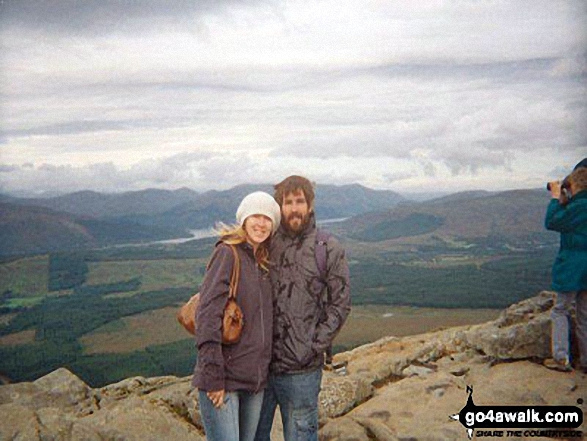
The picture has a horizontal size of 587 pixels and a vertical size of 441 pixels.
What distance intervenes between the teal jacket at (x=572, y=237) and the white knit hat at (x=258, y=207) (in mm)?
3798

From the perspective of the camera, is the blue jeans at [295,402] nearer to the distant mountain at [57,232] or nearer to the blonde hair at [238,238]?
the blonde hair at [238,238]

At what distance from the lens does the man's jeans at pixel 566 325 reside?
18.5ft

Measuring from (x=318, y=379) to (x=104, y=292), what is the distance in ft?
185

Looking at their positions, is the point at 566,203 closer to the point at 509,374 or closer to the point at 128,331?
the point at 509,374

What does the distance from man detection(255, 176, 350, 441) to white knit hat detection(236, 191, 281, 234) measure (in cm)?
21

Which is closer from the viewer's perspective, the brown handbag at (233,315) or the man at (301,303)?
the brown handbag at (233,315)

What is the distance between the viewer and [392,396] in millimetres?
6316

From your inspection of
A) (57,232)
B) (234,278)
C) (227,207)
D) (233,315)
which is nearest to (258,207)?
(234,278)

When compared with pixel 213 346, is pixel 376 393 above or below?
below

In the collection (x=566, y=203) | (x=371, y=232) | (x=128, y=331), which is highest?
(x=566, y=203)

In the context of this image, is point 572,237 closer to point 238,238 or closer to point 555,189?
point 555,189

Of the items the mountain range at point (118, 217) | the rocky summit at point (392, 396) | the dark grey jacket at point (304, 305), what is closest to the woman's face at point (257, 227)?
the dark grey jacket at point (304, 305)

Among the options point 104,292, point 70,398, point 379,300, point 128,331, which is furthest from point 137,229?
point 70,398

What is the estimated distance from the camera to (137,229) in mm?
102438
